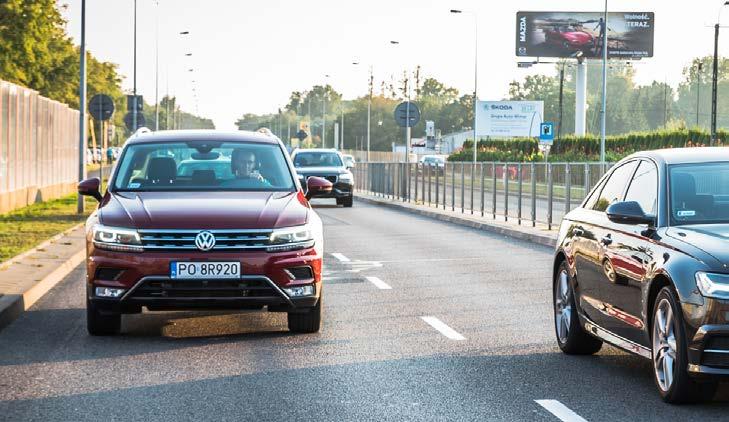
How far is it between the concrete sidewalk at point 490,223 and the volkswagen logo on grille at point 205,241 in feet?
44.7

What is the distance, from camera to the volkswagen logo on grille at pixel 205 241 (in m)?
10.7

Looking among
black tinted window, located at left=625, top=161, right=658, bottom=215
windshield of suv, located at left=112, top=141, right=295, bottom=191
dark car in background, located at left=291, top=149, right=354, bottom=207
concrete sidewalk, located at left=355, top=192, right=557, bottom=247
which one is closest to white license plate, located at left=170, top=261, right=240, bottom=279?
windshield of suv, located at left=112, top=141, right=295, bottom=191

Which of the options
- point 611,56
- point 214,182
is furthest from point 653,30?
point 214,182

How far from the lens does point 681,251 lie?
7.95 m

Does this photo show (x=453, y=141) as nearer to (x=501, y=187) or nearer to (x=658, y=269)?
(x=501, y=187)

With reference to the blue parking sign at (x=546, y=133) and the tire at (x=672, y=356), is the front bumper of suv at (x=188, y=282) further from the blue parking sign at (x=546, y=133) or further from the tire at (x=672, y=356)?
the blue parking sign at (x=546, y=133)

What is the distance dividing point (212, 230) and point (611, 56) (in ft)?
265

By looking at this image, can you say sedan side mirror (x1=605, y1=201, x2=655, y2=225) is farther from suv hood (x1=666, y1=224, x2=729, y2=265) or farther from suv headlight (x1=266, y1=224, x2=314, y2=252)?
suv headlight (x1=266, y1=224, x2=314, y2=252)

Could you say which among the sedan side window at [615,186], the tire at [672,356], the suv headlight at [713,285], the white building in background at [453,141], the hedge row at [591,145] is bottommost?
the tire at [672,356]

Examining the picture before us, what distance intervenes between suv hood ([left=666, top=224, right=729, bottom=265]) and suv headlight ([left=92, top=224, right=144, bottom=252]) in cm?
414

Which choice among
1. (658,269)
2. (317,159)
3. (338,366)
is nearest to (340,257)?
(338,366)

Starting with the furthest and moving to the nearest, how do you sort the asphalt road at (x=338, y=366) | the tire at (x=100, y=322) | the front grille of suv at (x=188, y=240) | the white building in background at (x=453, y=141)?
the white building in background at (x=453, y=141) < the tire at (x=100, y=322) < the front grille of suv at (x=188, y=240) < the asphalt road at (x=338, y=366)

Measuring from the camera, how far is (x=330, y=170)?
4106cm

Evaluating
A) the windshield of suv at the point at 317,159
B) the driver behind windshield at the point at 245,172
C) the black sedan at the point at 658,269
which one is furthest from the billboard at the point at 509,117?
the black sedan at the point at 658,269
